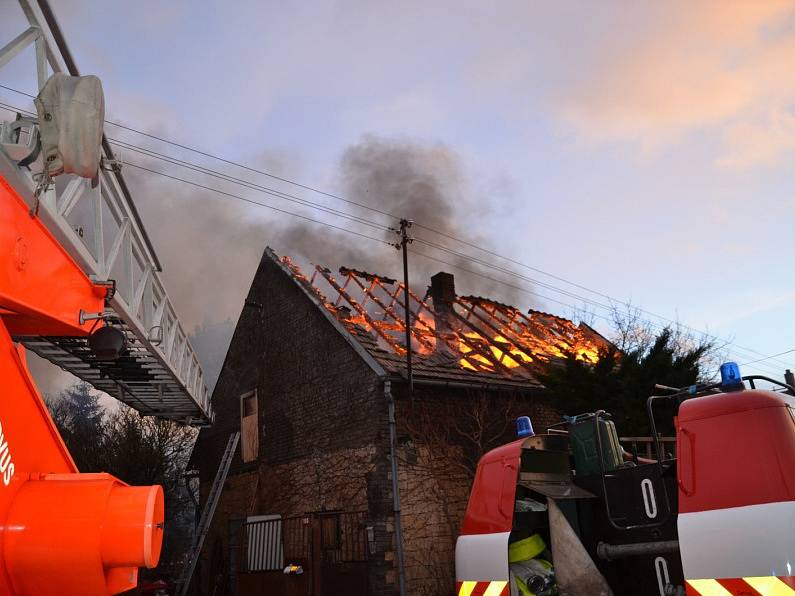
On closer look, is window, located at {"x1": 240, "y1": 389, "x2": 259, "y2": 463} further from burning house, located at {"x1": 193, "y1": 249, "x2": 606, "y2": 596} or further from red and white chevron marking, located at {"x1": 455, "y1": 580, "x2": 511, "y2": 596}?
red and white chevron marking, located at {"x1": 455, "y1": 580, "x2": 511, "y2": 596}

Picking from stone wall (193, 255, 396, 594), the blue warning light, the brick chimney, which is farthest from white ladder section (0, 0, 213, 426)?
the brick chimney

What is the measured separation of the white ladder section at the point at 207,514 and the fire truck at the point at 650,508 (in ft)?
36.8

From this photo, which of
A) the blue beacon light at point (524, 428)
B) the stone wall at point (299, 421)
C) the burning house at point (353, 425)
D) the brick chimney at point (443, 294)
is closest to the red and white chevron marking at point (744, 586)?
the blue beacon light at point (524, 428)

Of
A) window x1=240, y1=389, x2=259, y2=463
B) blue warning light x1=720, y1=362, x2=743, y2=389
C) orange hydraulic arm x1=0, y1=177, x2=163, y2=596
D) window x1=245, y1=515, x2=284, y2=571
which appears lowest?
window x1=245, y1=515, x2=284, y2=571

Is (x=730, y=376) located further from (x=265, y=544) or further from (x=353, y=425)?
(x=265, y=544)

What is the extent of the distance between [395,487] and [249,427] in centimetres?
590

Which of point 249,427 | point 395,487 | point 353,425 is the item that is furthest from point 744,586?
point 249,427

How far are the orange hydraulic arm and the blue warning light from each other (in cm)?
330

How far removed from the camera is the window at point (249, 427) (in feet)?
52.0

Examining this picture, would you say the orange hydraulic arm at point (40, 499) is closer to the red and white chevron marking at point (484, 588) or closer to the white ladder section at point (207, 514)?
the red and white chevron marking at point (484, 588)

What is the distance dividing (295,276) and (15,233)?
44.2ft

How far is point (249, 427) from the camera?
53.5ft

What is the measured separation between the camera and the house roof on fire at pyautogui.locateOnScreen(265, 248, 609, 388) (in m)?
13.8

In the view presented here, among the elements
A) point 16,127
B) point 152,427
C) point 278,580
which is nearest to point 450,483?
point 278,580
